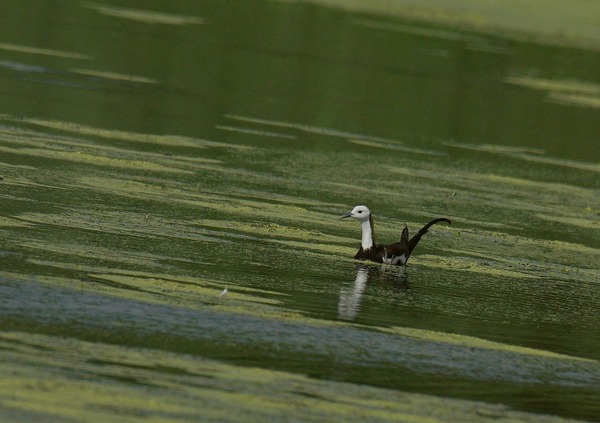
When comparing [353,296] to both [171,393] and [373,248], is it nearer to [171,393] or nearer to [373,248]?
[373,248]

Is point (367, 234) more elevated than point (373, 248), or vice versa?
point (367, 234)

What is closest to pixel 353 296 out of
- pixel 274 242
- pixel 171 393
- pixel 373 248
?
pixel 373 248

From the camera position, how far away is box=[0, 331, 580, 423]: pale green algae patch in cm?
749

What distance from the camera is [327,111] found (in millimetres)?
23656

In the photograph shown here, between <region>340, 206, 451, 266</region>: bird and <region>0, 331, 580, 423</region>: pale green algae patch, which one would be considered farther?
<region>340, 206, 451, 266</region>: bird

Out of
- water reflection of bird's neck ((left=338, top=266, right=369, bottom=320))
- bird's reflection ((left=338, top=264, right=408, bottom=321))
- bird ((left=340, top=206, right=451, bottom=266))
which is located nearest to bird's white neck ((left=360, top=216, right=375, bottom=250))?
bird ((left=340, top=206, right=451, bottom=266))

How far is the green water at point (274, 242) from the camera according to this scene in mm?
8414

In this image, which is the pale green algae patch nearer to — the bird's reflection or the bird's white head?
the bird's reflection

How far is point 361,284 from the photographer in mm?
11688

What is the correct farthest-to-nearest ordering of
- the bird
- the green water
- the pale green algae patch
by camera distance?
the bird < the green water < the pale green algae patch

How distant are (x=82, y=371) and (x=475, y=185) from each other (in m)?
10.8

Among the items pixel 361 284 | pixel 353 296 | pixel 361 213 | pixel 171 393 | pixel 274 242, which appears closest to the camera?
pixel 171 393

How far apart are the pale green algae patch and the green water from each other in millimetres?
18

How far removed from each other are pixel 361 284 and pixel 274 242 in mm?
1313
